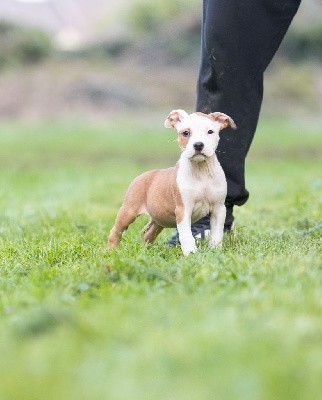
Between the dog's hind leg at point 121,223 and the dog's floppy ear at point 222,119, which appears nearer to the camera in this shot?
the dog's floppy ear at point 222,119

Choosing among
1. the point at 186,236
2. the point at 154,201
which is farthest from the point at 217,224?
the point at 154,201

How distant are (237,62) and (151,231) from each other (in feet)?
3.58

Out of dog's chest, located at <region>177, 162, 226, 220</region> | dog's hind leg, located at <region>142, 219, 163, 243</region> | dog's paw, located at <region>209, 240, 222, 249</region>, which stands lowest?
dog's hind leg, located at <region>142, 219, 163, 243</region>

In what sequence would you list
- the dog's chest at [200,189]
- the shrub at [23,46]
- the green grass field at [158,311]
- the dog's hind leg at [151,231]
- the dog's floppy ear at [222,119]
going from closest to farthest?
1. the green grass field at [158,311]
2. the dog's chest at [200,189]
3. the dog's floppy ear at [222,119]
4. the dog's hind leg at [151,231]
5. the shrub at [23,46]

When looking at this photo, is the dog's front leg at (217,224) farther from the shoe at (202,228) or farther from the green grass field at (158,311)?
the shoe at (202,228)

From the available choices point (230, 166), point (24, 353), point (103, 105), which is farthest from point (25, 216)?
point (103, 105)

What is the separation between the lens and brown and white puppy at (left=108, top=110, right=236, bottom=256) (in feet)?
12.2

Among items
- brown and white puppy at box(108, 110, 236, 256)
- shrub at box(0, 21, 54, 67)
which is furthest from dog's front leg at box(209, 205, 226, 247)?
shrub at box(0, 21, 54, 67)

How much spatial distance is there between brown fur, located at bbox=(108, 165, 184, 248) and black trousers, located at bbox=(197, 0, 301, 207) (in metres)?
0.49

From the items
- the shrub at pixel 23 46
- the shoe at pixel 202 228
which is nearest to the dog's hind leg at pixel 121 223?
the shoe at pixel 202 228

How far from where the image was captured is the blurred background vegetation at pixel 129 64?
22359 millimetres

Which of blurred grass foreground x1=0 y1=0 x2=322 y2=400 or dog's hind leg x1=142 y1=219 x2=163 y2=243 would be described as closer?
blurred grass foreground x1=0 y1=0 x2=322 y2=400

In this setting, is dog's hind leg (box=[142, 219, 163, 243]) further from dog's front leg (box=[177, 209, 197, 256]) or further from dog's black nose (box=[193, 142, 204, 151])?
dog's black nose (box=[193, 142, 204, 151])

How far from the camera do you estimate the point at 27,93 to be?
2280 cm
